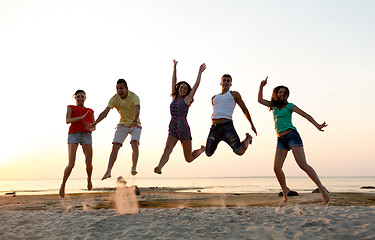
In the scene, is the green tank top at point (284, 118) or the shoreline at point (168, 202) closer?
the green tank top at point (284, 118)

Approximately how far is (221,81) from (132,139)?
2.60m

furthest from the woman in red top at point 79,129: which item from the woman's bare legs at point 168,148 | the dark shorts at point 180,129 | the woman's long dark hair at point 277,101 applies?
the woman's long dark hair at point 277,101

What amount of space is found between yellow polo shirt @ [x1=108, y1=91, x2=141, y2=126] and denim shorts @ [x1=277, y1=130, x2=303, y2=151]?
343 cm

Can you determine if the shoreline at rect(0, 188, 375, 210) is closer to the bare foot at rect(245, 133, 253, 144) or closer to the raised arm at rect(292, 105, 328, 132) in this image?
the bare foot at rect(245, 133, 253, 144)

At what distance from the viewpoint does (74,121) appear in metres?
8.46

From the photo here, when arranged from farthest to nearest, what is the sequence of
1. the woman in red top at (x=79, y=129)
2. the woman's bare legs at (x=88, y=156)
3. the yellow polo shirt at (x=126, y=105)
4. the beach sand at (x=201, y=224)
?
the woman's bare legs at (x=88, y=156), the woman in red top at (x=79, y=129), the yellow polo shirt at (x=126, y=105), the beach sand at (x=201, y=224)

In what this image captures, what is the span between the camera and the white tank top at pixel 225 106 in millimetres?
7746

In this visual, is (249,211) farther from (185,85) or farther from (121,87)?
(121,87)

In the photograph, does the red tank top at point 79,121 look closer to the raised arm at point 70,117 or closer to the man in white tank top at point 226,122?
the raised arm at point 70,117

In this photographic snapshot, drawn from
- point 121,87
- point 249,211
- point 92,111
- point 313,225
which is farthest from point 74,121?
point 313,225

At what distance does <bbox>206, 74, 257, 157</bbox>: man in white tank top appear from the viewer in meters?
7.70

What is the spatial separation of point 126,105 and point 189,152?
194cm

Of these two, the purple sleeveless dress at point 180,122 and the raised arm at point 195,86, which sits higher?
the raised arm at point 195,86

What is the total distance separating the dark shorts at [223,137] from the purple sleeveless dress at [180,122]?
20.4 inches
